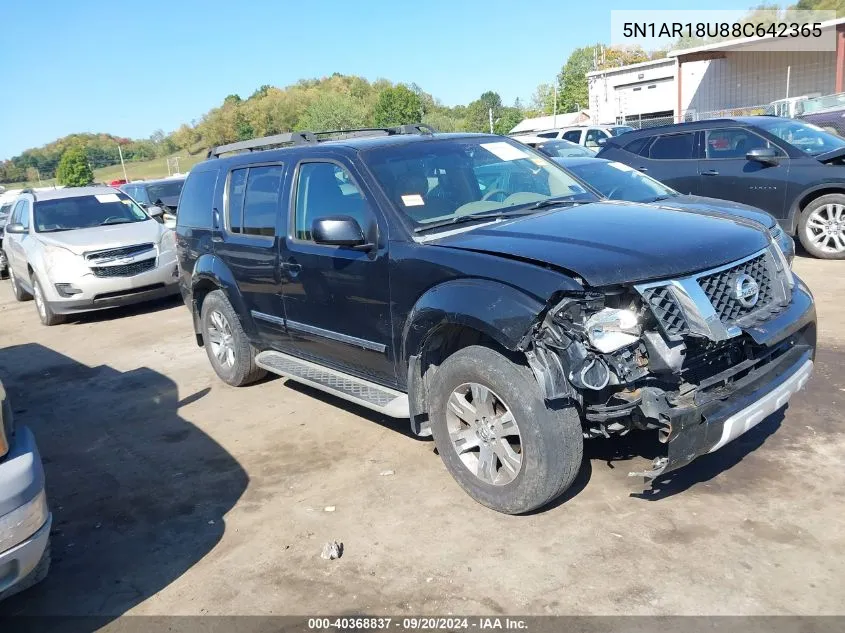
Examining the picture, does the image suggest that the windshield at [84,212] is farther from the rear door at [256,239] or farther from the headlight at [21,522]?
the headlight at [21,522]

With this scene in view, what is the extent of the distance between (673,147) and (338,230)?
7.42m

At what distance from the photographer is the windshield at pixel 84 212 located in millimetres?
10180

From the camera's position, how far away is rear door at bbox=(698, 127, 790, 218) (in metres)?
8.91

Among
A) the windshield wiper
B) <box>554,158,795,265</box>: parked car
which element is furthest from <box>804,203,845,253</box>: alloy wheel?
the windshield wiper

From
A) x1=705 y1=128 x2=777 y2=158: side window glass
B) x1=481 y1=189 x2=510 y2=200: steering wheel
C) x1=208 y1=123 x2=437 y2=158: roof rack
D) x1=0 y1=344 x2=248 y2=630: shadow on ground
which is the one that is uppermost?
x1=208 y1=123 x2=437 y2=158: roof rack

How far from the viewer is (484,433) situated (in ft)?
11.8

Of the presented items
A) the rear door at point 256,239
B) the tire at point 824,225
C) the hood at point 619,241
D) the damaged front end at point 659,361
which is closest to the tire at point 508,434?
the damaged front end at point 659,361

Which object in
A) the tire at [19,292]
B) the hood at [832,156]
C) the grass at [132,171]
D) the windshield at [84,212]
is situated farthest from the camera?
the grass at [132,171]

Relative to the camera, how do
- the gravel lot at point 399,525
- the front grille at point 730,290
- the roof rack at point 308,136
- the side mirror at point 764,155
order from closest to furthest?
the gravel lot at point 399,525 → the front grille at point 730,290 → the roof rack at point 308,136 → the side mirror at point 764,155

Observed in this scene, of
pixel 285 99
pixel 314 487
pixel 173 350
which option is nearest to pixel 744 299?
pixel 314 487

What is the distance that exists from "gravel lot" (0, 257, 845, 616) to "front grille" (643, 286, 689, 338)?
3.37 ft

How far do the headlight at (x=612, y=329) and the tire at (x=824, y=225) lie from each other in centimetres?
682

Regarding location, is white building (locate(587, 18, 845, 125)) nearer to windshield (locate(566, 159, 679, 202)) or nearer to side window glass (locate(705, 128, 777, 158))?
side window glass (locate(705, 128, 777, 158))

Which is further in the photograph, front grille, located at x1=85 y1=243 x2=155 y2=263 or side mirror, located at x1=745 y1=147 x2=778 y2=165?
front grille, located at x1=85 y1=243 x2=155 y2=263
